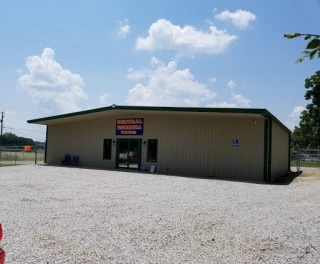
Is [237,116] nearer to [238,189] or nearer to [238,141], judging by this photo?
[238,141]

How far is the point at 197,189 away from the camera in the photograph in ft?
38.5

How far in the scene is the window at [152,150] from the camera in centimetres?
1931

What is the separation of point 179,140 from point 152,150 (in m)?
1.86

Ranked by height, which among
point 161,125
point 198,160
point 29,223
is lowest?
point 29,223

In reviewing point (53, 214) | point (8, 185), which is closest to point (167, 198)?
point (53, 214)

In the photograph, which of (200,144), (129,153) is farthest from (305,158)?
(129,153)

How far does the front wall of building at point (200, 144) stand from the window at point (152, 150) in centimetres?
22

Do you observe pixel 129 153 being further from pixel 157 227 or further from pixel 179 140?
pixel 157 227

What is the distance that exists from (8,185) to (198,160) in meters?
9.36

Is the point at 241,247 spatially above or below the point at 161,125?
below

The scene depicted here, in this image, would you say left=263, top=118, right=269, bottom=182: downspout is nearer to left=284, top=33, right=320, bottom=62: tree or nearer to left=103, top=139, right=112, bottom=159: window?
left=103, top=139, right=112, bottom=159: window

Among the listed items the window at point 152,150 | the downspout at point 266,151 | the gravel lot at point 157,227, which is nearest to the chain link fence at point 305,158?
the downspout at point 266,151

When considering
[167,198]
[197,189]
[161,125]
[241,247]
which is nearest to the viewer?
[241,247]

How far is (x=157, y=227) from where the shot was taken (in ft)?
20.4
